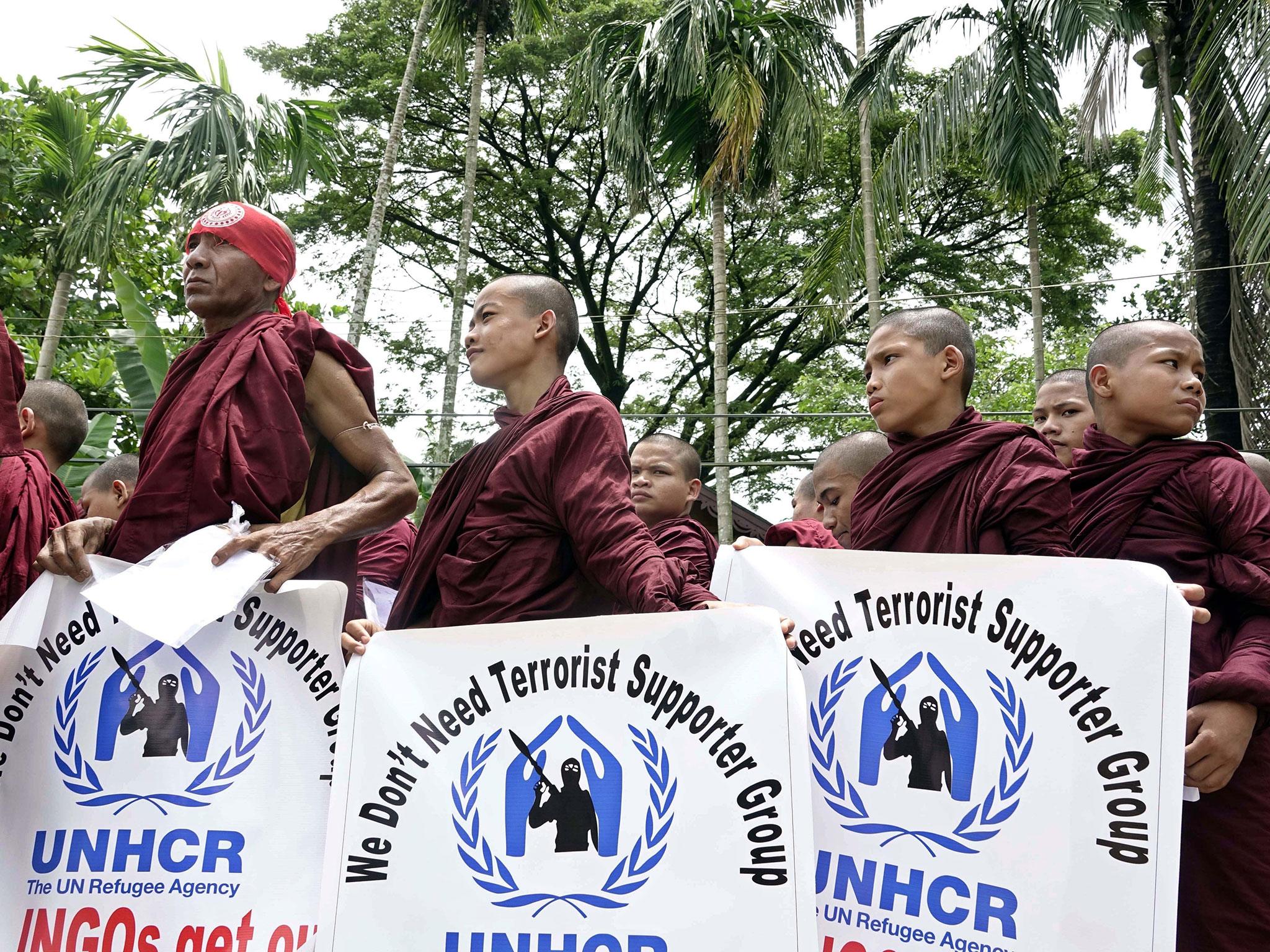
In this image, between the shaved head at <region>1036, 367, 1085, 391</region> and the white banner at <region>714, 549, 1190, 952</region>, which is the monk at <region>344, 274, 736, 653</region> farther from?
the shaved head at <region>1036, 367, 1085, 391</region>

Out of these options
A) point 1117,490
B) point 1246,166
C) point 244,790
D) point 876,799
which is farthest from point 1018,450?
point 1246,166

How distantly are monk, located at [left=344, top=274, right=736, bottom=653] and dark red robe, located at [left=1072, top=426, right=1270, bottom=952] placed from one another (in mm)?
1092

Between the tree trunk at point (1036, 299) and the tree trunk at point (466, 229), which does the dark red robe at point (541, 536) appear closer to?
the tree trunk at point (1036, 299)

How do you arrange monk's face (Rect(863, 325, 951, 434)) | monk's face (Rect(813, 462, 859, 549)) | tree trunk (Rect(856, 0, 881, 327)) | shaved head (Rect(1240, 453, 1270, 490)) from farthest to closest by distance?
1. tree trunk (Rect(856, 0, 881, 327))
2. monk's face (Rect(813, 462, 859, 549))
3. shaved head (Rect(1240, 453, 1270, 490))
4. monk's face (Rect(863, 325, 951, 434))

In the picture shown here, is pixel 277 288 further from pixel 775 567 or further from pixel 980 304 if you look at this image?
pixel 980 304

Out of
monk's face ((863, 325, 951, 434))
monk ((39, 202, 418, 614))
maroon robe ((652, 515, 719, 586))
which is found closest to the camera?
monk ((39, 202, 418, 614))

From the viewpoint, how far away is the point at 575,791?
2436 millimetres

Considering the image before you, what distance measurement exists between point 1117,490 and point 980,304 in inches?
747

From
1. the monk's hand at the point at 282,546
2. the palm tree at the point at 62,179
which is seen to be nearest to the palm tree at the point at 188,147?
the palm tree at the point at 62,179

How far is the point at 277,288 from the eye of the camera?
335 cm

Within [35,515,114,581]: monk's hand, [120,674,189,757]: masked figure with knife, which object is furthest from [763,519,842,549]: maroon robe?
[35,515,114,581]: monk's hand

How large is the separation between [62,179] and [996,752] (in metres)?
15.9

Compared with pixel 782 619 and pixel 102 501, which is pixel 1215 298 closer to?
pixel 102 501

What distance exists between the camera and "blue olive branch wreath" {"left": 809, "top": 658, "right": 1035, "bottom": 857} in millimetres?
2473
